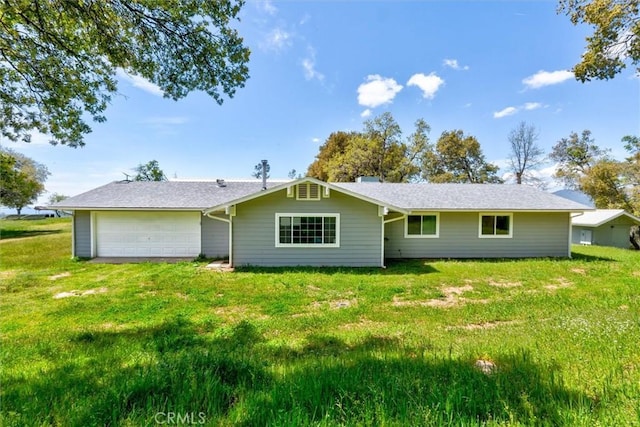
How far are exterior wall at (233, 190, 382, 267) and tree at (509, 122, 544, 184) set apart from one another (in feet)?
88.3

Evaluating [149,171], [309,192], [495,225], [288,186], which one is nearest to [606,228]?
[495,225]

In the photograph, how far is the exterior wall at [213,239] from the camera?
12.3 metres

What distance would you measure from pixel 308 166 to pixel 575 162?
98.7ft

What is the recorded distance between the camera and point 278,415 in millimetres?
2070

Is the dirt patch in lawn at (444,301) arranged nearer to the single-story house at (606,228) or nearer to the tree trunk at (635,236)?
the single-story house at (606,228)

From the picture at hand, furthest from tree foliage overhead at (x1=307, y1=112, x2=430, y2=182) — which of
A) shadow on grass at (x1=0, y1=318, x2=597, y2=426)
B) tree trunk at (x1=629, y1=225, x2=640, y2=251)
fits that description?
shadow on grass at (x1=0, y1=318, x2=597, y2=426)

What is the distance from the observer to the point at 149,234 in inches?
487

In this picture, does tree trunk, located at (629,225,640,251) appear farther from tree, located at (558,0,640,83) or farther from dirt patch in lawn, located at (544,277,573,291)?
tree, located at (558,0,640,83)

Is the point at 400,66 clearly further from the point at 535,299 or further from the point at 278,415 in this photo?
the point at 278,415

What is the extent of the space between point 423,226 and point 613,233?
19.0 meters

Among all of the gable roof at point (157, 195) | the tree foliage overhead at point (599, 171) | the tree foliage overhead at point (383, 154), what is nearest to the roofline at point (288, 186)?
the gable roof at point (157, 195)

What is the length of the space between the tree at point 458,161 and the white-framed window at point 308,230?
74.8 feet

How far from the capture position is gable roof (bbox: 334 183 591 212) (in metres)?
11.8

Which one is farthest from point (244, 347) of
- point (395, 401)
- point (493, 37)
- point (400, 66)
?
point (400, 66)
